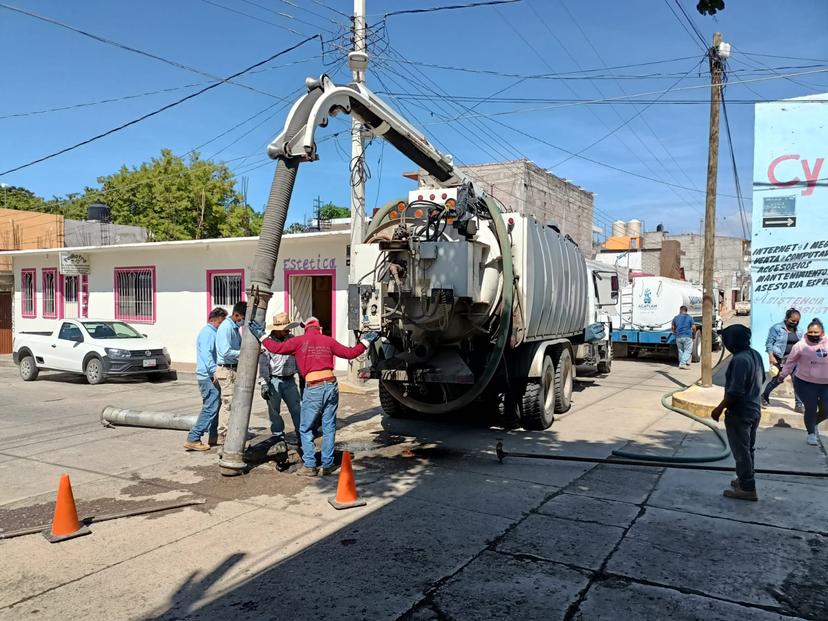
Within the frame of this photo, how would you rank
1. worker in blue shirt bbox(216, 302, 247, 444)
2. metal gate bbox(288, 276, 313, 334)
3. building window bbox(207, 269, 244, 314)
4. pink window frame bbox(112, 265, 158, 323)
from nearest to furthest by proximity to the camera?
1. worker in blue shirt bbox(216, 302, 247, 444)
2. metal gate bbox(288, 276, 313, 334)
3. building window bbox(207, 269, 244, 314)
4. pink window frame bbox(112, 265, 158, 323)

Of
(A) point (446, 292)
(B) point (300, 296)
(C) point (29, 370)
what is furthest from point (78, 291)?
(A) point (446, 292)

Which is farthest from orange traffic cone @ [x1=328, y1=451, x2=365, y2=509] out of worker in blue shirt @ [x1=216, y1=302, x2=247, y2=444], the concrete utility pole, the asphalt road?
the concrete utility pole

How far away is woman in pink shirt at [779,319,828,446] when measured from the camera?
809 centimetres

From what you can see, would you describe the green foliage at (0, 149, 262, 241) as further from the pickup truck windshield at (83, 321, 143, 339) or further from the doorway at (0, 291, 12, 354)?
the pickup truck windshield at (83, 321, 143, 339)

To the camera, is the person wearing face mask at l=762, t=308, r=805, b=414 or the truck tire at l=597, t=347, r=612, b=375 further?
the truck tire at l=597, t=347, r=612, b=375

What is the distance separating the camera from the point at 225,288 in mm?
Result: 18281

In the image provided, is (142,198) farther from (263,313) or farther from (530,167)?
(263,313)

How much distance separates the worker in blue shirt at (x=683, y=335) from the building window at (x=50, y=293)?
69.3 feet

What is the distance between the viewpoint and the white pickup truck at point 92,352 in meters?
14.3

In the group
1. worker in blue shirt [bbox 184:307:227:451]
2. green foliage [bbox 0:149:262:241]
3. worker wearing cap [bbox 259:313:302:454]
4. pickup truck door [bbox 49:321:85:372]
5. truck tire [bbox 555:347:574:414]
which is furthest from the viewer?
green foliage [bbox 0:149:262:241]

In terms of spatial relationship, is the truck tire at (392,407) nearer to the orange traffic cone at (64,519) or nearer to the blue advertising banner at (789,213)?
the orange traffic cone at (64,519)

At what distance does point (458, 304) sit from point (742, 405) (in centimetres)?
313

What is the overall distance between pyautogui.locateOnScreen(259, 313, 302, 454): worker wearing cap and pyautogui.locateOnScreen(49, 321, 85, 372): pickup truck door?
9366 millimetres

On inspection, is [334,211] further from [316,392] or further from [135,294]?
[316,392]
